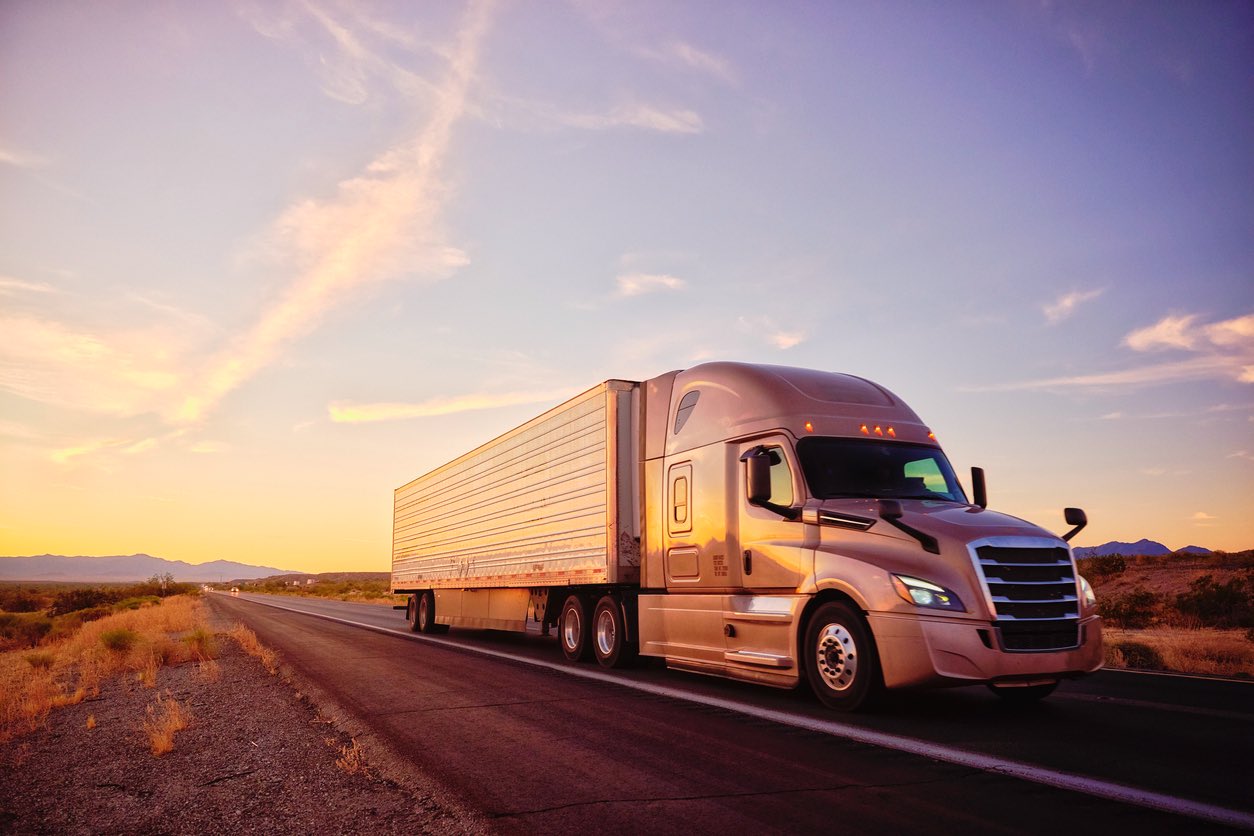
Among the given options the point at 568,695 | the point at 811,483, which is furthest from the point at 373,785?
the point at 811,483

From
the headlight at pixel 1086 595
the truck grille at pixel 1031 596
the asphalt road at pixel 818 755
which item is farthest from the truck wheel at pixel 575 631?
the headlight at pixel 1086 595

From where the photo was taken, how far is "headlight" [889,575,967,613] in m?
6.97

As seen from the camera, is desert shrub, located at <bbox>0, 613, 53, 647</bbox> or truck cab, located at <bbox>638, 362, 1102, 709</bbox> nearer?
truck cab, located at <bbox>638, 362, 1102, 709</bbox>

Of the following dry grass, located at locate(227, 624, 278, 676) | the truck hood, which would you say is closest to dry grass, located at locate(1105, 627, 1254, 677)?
the truck hood

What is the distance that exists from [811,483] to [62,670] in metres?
14.4

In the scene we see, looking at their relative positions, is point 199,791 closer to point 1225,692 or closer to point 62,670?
point 1225,692

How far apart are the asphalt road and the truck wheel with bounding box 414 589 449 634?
11.2 m

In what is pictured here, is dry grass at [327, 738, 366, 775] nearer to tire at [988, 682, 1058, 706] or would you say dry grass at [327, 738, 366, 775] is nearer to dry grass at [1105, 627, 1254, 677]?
tire at [988, 682, 1058, 706]

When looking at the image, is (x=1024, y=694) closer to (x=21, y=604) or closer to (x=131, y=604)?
(x=131, y=604)

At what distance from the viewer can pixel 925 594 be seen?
7.07 metres

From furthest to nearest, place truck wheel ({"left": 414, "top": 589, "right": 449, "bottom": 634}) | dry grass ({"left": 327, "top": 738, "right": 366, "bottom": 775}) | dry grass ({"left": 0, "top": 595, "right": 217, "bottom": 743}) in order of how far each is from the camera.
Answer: truck wheel ({"left": 414, "top": 589, "right": 449, "bottom": 634}), dry grass ({"left": 0, "top": 595, "right": 217, "bottom": 743}), dry grass ({"left": 327, "top": 738, "right": 366, "bottom": 775})

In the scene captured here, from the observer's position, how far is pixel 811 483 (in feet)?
27.8

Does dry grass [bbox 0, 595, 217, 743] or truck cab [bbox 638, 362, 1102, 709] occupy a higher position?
truck cab [bbox 638, 362, 1102, 709]

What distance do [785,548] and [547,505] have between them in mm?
6488
